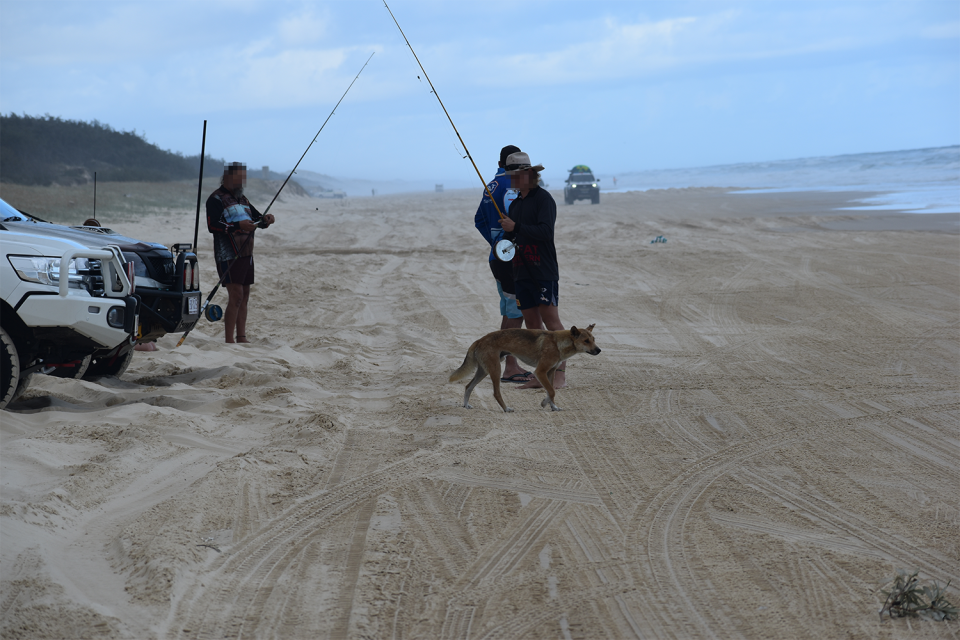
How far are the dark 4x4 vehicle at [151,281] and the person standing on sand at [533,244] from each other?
8.83 ft

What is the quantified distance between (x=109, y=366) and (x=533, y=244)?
394cm

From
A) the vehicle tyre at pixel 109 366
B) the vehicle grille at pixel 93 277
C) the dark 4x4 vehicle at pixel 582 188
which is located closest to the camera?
the vehicle grille at pixel 93 277

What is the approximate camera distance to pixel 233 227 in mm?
7988

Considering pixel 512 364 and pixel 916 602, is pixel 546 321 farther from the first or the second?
pixel 916 602

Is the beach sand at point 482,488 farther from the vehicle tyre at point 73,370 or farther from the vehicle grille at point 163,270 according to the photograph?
the vehicle grille at point 163,270

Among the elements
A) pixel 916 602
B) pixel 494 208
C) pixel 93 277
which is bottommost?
pixel 916 602

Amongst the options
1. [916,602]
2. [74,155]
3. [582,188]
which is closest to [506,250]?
[916,602]

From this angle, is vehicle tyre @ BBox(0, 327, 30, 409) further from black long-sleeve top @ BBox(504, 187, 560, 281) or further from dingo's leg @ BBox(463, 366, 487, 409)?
black long-sleeve top @ BBox(504, 187, 560, 281)

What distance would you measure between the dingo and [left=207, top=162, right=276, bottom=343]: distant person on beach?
290cm

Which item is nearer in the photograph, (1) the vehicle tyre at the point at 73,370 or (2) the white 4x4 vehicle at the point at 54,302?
(2) the white 4x4 vehicle at the point at 54,302

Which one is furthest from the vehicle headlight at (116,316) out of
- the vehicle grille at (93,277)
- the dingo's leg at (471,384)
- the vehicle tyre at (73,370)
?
the dingo's leg at (471,384)

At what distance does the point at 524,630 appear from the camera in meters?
3.08

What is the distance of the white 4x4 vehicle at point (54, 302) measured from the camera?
5082 millimetres

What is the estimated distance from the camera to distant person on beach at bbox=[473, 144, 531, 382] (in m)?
7.16
